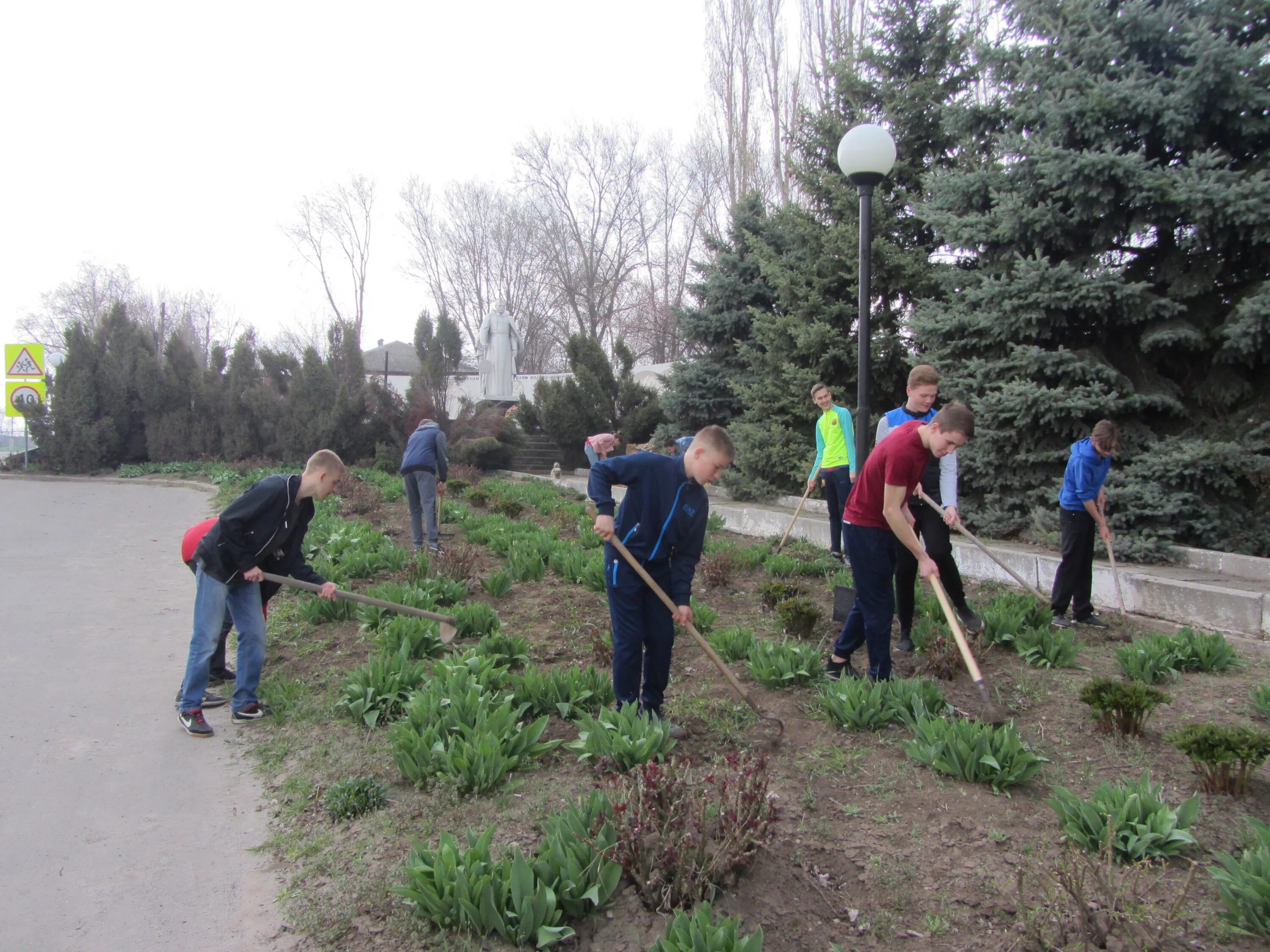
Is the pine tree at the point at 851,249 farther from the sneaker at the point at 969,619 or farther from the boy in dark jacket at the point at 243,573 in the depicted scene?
the boy in dark jacket at the point at 243,573

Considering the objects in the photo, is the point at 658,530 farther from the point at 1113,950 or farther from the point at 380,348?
the point at 380,348

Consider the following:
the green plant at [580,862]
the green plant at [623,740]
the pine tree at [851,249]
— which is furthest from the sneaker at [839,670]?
the pine tree at [851,249]

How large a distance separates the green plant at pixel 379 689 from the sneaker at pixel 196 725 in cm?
67

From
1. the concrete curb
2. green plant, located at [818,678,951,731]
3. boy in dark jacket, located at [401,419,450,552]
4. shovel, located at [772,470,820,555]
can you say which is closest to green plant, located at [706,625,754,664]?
green plant, located at [818,678,951,731]

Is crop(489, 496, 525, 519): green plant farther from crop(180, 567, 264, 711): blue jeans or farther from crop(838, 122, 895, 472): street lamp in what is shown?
crop(180, 567, 264, 711): blue jeans

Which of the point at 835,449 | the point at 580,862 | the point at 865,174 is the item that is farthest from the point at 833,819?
the point at 865,174

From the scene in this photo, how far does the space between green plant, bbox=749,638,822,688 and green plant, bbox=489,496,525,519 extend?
689 cm

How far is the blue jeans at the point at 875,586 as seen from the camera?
14.1 ft

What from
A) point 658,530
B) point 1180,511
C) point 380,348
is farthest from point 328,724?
point 380,348

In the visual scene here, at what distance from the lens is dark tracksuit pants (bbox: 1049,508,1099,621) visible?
19.1 ft

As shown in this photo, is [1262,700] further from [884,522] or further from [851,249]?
[851,249]

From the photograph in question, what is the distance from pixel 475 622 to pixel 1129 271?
23.0 feet

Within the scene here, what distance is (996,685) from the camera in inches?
184

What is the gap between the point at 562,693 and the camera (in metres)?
4.13
